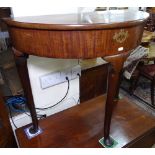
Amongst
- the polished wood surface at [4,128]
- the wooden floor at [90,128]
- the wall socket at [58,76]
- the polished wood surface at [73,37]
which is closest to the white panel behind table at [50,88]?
the wall socket at [58,76]

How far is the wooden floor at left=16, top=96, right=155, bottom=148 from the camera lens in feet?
3.23

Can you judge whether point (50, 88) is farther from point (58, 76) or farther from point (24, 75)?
point (24, 75)

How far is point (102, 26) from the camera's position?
57 cm

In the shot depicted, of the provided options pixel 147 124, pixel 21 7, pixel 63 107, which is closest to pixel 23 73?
pixel 21 7

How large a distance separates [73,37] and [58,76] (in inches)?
25.2

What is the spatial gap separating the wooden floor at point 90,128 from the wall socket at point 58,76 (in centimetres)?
22

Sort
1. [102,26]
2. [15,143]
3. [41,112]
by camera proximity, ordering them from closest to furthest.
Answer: [102,26], [15,143], [41,112]

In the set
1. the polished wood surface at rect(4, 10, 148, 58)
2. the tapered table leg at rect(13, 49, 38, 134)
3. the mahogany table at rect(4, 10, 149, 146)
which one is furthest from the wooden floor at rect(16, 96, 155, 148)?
the polished wood surface at rect(4, 10, 148, 58)

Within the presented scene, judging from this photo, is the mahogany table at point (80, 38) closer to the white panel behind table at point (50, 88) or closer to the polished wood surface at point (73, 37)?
the polished wood surface at point (73, 37)

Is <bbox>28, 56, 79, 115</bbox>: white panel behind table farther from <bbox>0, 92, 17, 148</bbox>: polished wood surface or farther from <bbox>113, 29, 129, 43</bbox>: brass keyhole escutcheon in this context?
<bbox>113, 29, 129, 43</bbox>: brass keyhole escutcheon

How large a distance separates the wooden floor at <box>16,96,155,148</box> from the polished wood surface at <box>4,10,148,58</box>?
22.6 inches

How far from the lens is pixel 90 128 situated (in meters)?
1.08
